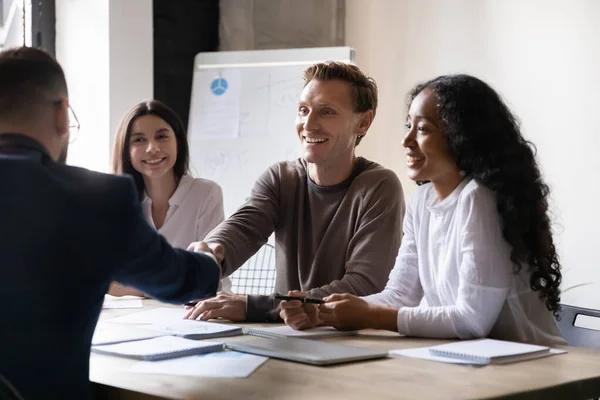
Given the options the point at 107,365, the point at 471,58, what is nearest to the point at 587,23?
the point at 471,58

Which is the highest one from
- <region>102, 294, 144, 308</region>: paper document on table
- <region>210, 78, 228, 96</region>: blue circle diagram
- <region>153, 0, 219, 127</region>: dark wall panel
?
<region>153, 0, 219, 127</region>: dark wall panel

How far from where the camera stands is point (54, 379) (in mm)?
1312

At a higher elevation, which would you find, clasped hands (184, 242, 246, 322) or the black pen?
the black pen

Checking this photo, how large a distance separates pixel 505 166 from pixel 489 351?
0.48 metres

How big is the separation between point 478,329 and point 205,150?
2.69 metres

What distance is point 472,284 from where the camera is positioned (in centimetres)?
185

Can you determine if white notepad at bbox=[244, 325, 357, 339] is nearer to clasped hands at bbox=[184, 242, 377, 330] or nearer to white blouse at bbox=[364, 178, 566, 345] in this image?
clasped hands at bbox=[184, 242, 377, 330]

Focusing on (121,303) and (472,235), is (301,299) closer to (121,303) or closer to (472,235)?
(472,235)

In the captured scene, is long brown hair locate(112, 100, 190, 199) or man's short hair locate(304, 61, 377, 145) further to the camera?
long brown hair locate(112, 100, 190, 199)

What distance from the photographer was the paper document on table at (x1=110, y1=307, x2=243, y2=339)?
6.23 feet

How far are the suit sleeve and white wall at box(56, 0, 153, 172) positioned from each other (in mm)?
2560

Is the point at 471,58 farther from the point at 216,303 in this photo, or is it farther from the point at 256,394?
the point at 256,394

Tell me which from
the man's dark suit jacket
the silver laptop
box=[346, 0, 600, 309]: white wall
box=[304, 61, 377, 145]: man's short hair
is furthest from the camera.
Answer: box=[346, 0, 600, 309]: white wall

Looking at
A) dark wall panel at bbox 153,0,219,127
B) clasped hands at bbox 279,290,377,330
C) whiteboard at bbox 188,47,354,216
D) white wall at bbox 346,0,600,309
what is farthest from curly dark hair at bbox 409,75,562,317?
dark wall panel at bbox 153,0,219,127
